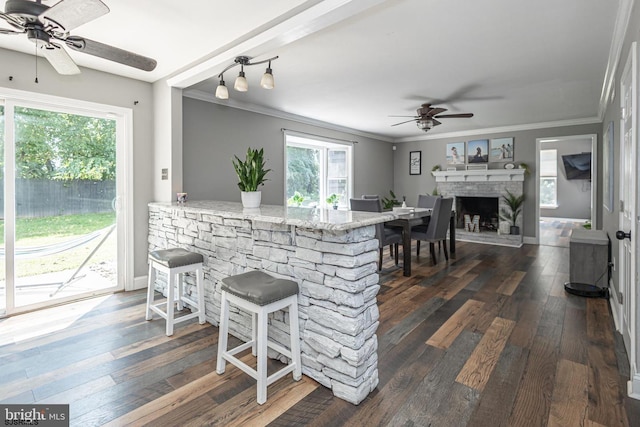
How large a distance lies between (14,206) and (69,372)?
6.09ft

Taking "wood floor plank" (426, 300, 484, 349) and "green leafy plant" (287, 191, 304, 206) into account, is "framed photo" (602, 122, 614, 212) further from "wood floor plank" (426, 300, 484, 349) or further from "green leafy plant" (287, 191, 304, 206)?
"green leafy plant" (287, 191, 304, 206)

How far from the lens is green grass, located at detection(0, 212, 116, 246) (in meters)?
3.10

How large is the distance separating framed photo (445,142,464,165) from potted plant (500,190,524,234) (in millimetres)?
1205

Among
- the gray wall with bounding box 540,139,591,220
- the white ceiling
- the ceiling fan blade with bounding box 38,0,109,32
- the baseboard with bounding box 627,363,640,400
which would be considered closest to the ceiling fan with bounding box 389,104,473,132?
the white ceiling

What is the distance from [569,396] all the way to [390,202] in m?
5.56

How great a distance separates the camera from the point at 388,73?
3.60m

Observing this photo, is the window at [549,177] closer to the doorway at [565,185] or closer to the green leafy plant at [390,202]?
the doorway at [565,185]

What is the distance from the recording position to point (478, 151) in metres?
7.06

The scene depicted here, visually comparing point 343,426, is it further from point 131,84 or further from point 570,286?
point 131,84

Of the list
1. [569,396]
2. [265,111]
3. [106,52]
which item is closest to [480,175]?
[265,111]

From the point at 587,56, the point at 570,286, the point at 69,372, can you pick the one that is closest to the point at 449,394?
the point at 69,372

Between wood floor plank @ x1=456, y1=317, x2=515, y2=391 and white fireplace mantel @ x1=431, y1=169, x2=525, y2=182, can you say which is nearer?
wood floor plank @ x1=456, y1=317, x2=515, y2=391

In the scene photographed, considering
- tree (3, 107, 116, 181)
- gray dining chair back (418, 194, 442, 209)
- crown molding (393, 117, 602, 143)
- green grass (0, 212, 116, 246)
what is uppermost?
crown molding (393, 117, 602, 143)

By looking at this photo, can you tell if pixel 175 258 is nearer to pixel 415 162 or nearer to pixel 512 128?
pixel 415 162
